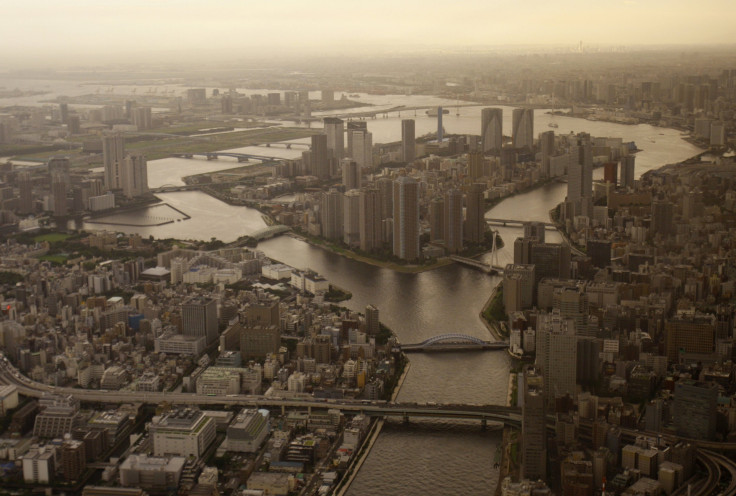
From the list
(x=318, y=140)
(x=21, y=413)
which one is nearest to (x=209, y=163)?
(x=318, y=140)

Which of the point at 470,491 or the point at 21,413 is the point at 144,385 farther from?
the point at 470,491

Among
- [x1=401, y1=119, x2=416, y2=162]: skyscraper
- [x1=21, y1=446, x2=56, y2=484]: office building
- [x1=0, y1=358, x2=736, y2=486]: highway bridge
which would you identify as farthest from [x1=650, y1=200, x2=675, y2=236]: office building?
[x1=401, y1=119, x2=416, y2=162]: skyscraper

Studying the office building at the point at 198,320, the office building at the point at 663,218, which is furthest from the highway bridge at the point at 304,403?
the office building at the point at 663,218

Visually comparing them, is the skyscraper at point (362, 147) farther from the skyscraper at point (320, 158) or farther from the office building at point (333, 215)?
the office building at point (333, 215)

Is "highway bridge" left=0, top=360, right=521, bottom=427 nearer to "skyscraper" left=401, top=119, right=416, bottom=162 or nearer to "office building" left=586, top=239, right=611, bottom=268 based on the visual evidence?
"office building" left=586, top=239, right=611, bottom=268

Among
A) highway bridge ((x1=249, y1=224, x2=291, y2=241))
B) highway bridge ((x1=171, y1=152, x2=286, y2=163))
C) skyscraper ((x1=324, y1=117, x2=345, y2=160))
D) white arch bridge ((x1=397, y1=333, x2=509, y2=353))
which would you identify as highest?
skyscraper ((x1=324, y1=117, x2=345, y2=160))
